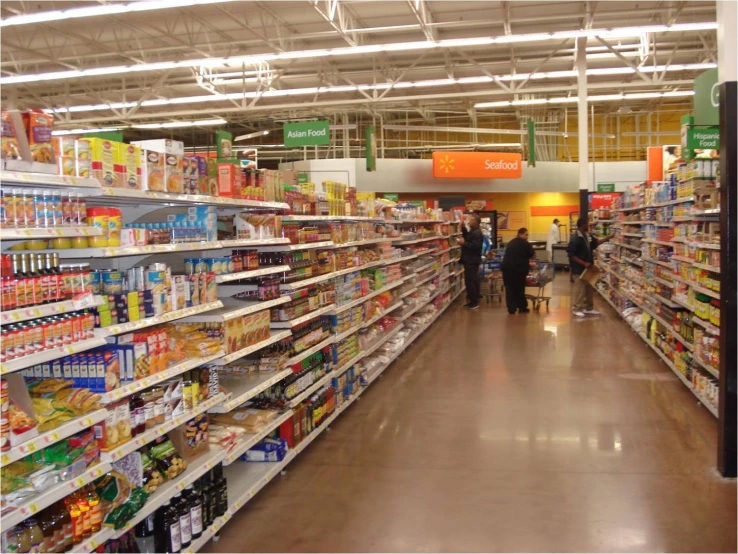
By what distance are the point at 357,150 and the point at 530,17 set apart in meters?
11.4

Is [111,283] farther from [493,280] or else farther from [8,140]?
[493,280]

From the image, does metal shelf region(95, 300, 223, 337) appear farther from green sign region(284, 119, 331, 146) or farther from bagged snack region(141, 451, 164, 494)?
green sign region(284, 119, 331, 146)

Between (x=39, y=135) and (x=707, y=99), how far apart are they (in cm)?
566

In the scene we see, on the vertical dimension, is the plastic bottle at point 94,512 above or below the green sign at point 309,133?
below

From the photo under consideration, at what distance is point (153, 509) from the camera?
10.4 feet

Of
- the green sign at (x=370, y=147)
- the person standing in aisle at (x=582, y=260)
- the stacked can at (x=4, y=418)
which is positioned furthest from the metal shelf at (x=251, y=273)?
the green sign at (x=370, y=147)

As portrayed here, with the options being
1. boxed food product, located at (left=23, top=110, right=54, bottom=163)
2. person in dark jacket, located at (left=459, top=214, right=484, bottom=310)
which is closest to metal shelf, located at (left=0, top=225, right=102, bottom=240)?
boxed food product, located at (left=23, top=110, right=54, bottom=163)

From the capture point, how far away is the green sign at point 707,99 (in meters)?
5.80

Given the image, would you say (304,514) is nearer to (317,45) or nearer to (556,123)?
(317,45)

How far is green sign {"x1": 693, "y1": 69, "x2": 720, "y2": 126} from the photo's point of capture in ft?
19.0

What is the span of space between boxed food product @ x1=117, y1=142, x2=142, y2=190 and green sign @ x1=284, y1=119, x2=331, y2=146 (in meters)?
8.09

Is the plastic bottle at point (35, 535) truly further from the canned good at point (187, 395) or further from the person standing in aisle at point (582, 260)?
the person standing in aisle at point (582, 260)

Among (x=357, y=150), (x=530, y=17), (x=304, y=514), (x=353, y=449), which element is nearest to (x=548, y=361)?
(x=353, y=449)

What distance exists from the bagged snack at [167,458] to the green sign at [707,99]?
5.34 meters
